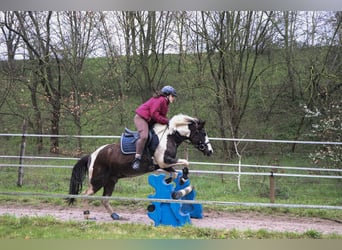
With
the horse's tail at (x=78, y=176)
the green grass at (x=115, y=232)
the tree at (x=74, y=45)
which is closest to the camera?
the green grass at (x=115, y=232)

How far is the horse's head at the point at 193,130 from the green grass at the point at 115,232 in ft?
3.37

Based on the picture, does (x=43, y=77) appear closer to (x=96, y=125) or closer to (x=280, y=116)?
(x=96, y=125)

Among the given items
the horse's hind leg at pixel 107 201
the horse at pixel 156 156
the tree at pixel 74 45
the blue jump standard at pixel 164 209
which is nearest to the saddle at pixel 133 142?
the horse at pixel 156 156

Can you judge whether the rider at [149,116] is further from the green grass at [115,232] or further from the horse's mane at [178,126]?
the green grass at [115,232]

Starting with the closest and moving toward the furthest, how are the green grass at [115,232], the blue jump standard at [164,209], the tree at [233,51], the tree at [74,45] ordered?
1. the green grass at [115,232]
2. the blue jump standard at [164,209]
3. the tree at [233,51]
4. the tree at [74,45]

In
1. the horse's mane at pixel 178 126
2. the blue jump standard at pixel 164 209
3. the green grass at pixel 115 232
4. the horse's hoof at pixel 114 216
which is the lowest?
the horse's hoof at pixel 114 216

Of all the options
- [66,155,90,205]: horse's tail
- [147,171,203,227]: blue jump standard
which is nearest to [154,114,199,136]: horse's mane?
[147,171,203,227]: blue jump standard

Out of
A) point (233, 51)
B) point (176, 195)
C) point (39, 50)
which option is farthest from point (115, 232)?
point (39, 50)

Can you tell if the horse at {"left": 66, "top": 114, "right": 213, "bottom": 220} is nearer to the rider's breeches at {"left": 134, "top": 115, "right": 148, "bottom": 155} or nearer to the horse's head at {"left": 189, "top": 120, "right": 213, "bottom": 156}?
the horse's head at {"left": 189, "top": 120, "right": 213, "bottom": 156}

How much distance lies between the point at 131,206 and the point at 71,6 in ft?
10.0

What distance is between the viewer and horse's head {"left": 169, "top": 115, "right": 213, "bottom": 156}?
4926mm

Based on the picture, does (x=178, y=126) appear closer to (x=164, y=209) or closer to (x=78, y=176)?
(x=164, y=209)

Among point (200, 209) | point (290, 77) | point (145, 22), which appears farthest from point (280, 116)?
point (200, 209)

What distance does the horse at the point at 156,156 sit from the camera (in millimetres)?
4902
